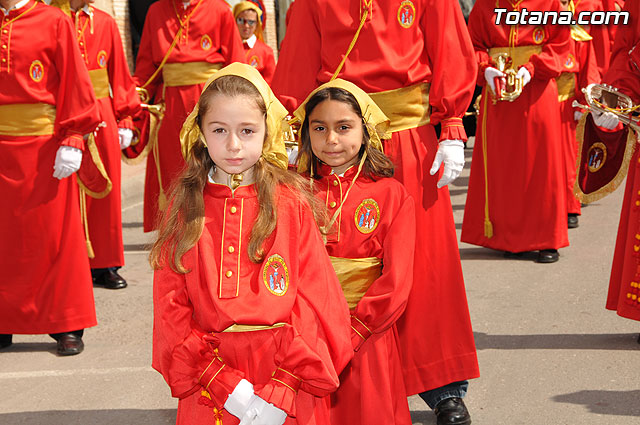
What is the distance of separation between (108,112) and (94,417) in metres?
3.15

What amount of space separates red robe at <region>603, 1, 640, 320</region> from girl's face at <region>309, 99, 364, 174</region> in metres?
2.07

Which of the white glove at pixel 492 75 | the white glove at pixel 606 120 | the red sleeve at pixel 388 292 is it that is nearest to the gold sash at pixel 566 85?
the white glove at pixel 492 75

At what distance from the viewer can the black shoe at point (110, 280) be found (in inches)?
288

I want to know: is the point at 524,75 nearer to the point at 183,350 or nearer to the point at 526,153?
the point at 526,153

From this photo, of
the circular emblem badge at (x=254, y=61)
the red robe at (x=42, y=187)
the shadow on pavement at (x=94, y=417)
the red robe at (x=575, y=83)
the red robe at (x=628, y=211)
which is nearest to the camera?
the shadow on pavement at (x=94, y=417)

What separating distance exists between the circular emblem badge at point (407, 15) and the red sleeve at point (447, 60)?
2.7 inches

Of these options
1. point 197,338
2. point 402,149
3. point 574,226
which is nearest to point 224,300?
point 197,338

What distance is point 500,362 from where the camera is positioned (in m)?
5.33

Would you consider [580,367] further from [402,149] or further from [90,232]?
[90,232]

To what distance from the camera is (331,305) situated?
3.12 m

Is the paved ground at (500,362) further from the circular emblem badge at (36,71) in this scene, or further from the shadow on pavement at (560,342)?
the circular emblem badge at (36,71)

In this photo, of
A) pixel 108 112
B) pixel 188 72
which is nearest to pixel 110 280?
pixel 108 112

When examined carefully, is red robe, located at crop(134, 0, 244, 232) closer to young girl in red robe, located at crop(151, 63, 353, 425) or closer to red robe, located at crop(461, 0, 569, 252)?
red robe, located at crop(461, 0, 569, 252)

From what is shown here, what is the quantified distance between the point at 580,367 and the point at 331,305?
2517 millimetres
